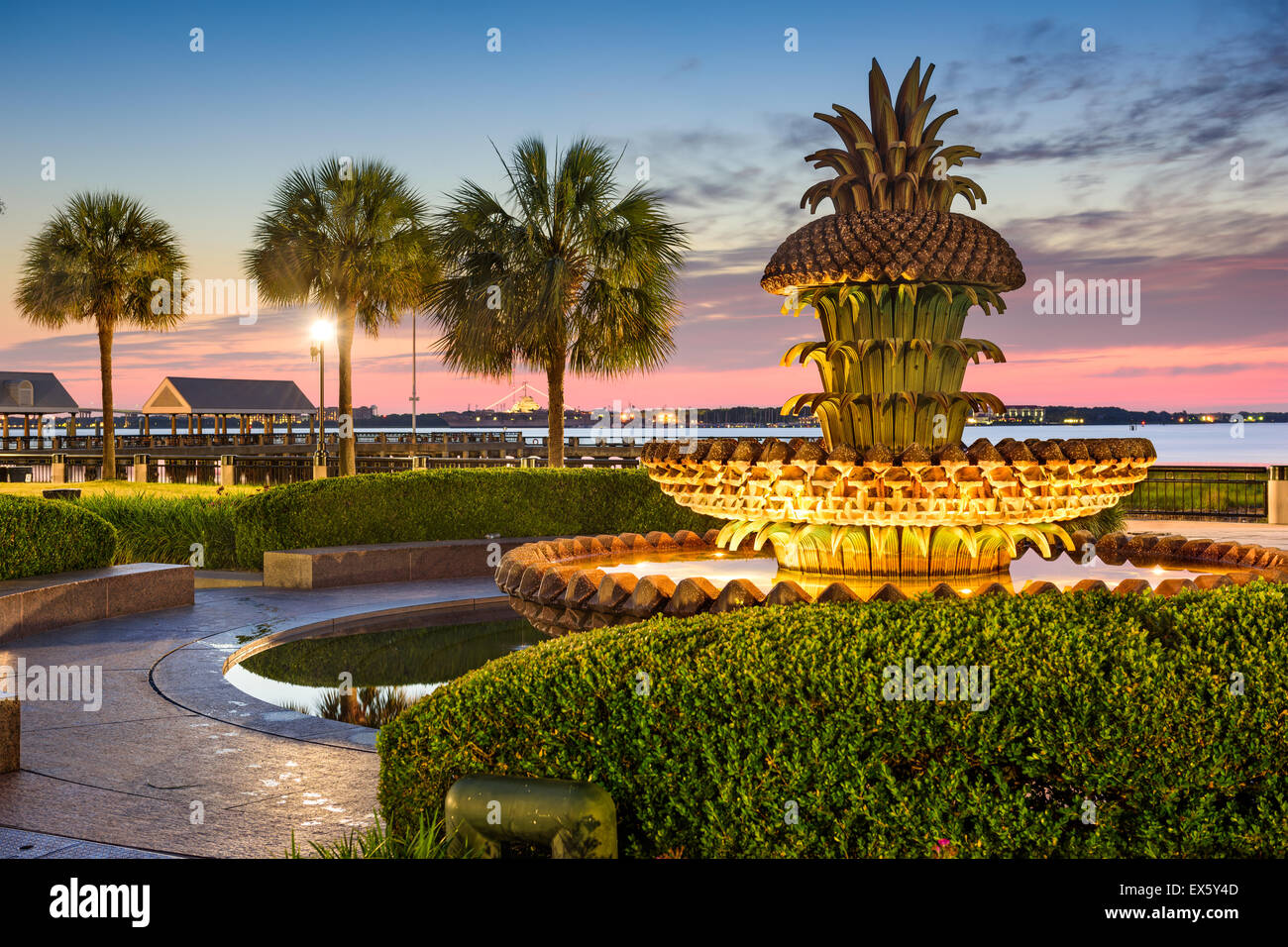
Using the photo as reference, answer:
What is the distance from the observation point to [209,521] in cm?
1488

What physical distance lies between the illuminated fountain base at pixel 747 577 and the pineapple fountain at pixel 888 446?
3 cm

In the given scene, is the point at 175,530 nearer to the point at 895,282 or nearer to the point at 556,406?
the point at 556,406

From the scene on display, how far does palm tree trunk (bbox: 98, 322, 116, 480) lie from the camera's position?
37062 mm

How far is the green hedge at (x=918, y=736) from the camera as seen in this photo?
3475 mm

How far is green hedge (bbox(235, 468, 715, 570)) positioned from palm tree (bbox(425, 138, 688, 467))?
5.05 meters

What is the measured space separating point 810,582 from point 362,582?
797 cm

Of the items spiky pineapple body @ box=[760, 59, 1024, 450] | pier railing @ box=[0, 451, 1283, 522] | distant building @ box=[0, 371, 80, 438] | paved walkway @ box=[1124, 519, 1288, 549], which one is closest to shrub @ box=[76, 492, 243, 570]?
pier railing @ box=[0, 451, 1283, 522]

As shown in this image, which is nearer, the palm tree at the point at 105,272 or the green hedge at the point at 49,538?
the green hedge at the point at 49,538

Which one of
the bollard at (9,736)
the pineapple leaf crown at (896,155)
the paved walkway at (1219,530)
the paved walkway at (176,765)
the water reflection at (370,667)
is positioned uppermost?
the pineapple leaf crown at (896,155)

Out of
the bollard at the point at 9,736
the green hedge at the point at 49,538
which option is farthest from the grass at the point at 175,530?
the bollard at the point at 9,736

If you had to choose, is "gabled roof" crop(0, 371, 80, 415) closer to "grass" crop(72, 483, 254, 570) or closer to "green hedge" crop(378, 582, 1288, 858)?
"grass" crop(72, 483, 254, 570)

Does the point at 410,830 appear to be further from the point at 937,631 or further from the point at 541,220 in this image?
the point at 541,220

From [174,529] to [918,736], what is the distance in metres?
Result: 13.9

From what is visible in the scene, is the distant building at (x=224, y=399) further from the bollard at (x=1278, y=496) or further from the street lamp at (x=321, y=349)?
the bollard at (x=1278, y=496)
